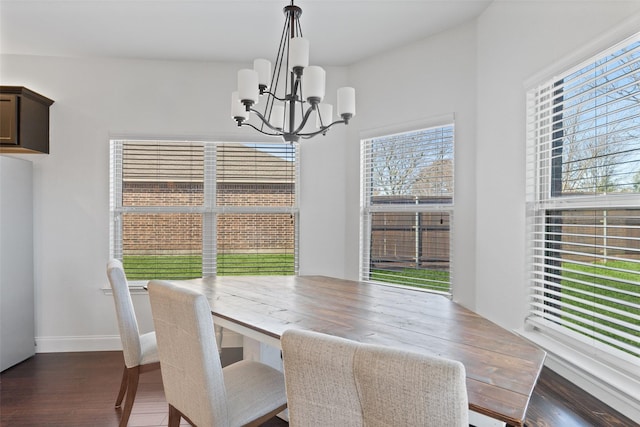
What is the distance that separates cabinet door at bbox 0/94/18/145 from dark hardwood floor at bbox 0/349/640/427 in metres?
1.83

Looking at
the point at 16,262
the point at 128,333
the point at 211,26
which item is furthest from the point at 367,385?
the point at 16,262

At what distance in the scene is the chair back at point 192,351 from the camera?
140cm

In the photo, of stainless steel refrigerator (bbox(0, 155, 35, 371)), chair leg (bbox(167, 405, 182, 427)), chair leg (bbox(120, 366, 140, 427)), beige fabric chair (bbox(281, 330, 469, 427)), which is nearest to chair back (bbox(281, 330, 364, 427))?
beige fabric chair (bbox(281, 330, 469, 427))

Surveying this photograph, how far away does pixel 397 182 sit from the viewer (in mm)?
3355

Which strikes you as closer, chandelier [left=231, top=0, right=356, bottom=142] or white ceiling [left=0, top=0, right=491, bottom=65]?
chandelier [left=231, top=0, right=356, bottom=142]

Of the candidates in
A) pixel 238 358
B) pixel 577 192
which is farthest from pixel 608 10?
pixel 238 358

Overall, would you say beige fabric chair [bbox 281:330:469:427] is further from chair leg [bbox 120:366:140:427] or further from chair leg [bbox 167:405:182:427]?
chair leg [bbox 120:366:140:427]

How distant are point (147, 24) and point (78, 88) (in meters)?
1.13

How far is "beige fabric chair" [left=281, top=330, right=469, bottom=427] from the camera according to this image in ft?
2.70

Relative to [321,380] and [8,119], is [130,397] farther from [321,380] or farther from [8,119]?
[8,119]

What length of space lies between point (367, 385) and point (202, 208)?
10.0ft

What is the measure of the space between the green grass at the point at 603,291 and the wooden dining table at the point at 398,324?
400 millimetres

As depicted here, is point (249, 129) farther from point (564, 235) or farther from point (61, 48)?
point (564, 235)

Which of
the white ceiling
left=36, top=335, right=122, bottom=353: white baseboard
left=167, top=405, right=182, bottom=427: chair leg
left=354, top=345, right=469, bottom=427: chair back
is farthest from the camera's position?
left=36, top=335, right=122, bottom=353: white baseboard
